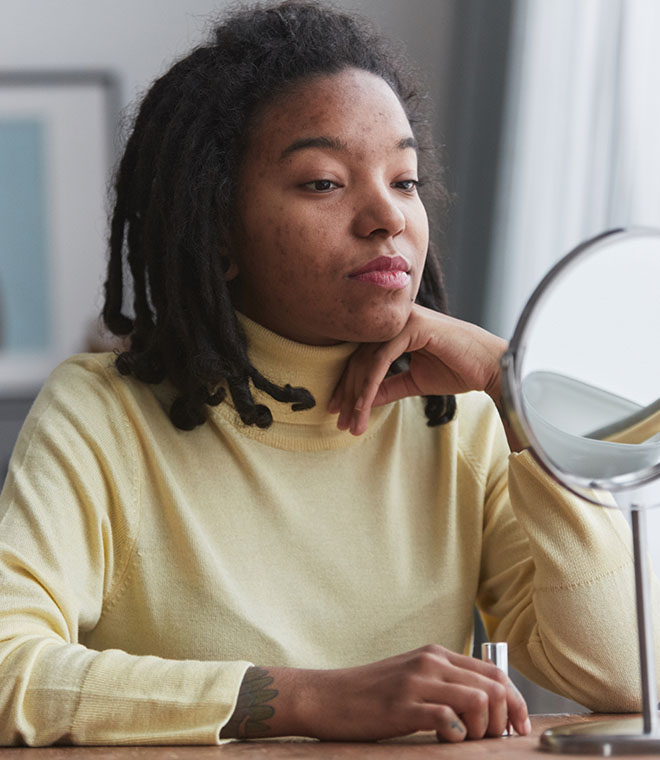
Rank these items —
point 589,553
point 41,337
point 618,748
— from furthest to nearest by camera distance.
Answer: point 41,337 < point 589,553 < point 618,748

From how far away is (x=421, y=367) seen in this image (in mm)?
1334

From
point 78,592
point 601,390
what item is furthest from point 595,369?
point 78,592

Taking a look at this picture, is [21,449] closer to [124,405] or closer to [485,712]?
[124,405]

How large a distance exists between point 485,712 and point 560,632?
30 cm

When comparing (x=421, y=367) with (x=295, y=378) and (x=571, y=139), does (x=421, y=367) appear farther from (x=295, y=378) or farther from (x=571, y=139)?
(x=571, y=139)

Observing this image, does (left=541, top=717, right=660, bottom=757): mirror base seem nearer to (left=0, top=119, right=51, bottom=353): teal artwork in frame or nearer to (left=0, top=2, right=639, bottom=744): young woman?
(left=0, top=2, right=639, bottom=744): young woman

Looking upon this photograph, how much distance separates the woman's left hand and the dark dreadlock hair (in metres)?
0.05

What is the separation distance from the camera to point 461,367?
1301 mm

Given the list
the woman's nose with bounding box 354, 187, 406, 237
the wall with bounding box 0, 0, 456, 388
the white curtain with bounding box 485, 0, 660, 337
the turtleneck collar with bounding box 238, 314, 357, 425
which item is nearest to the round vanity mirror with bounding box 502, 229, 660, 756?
the woman's nose with bounding box 354, 187, 406, 237

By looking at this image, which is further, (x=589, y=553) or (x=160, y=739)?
(x=589, y=553)

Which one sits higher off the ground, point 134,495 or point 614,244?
point 614,244

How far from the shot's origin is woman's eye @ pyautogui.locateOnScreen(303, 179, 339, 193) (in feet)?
3.98

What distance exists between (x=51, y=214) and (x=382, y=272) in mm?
2027

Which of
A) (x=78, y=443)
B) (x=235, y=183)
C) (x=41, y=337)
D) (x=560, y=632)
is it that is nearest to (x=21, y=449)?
(x=78, y=443)
